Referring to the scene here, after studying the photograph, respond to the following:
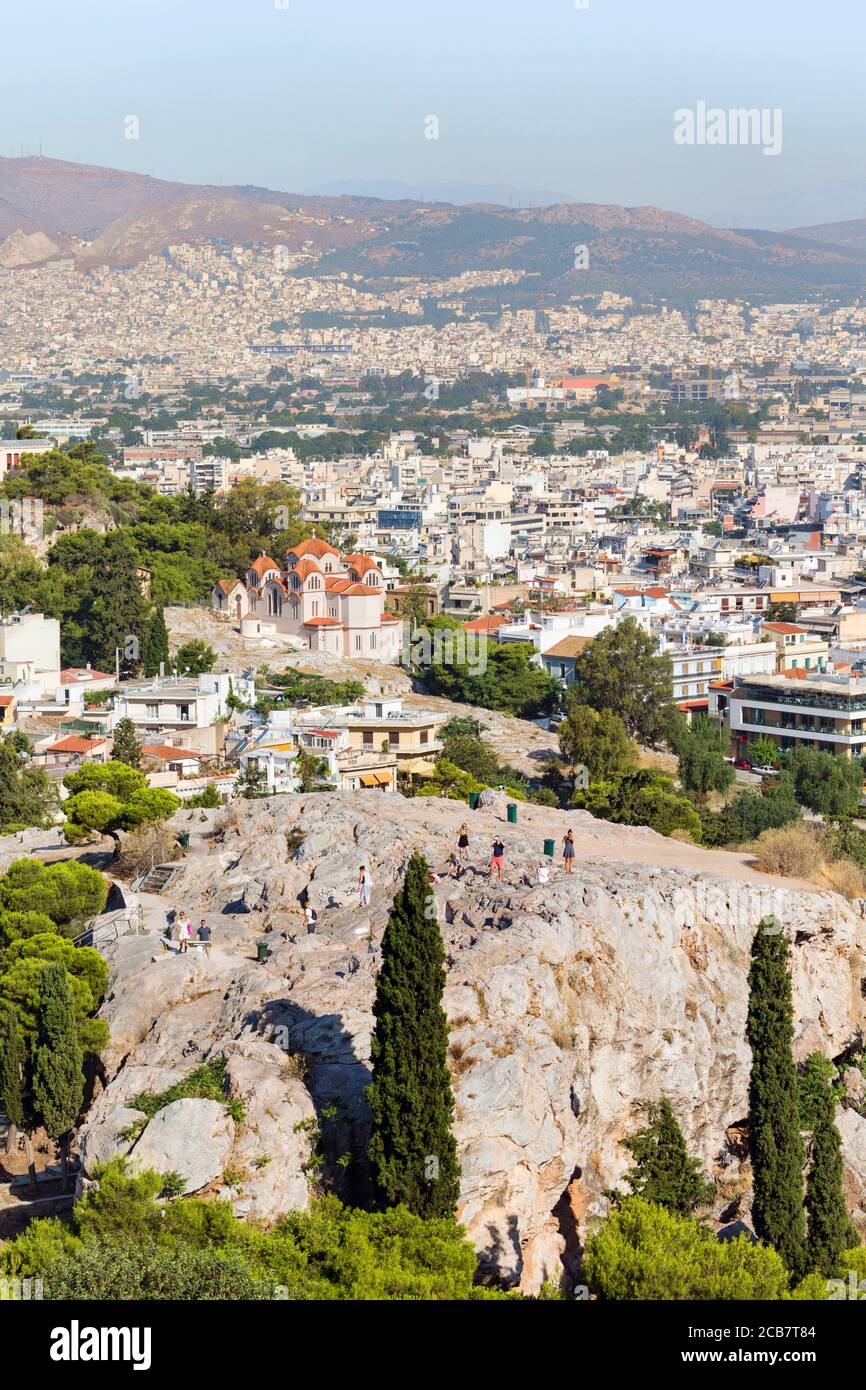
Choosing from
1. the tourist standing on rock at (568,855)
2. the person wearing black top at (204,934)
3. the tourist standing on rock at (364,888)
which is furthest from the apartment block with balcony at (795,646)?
the person wearing black top at (204,934)

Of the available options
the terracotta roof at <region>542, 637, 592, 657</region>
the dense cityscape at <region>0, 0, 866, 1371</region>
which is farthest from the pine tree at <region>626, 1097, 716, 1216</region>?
the terracotta roof at <region>542, 637, 592, 657</region>

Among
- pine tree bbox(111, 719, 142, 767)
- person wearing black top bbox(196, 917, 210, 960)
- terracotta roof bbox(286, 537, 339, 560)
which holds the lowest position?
pine tree bbox(111, 719, 142, 767)

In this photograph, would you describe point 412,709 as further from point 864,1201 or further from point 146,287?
point 146,287

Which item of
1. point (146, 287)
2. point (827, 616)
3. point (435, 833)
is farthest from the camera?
point (146, 287)

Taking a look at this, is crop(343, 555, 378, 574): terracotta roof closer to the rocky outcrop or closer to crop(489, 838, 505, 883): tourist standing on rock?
the rocky outcrop

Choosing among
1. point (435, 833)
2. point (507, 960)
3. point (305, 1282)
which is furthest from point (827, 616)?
point (305, 1282)

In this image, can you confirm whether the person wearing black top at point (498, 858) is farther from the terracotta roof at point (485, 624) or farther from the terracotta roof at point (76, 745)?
the terracotta roof at point (485, 624)
